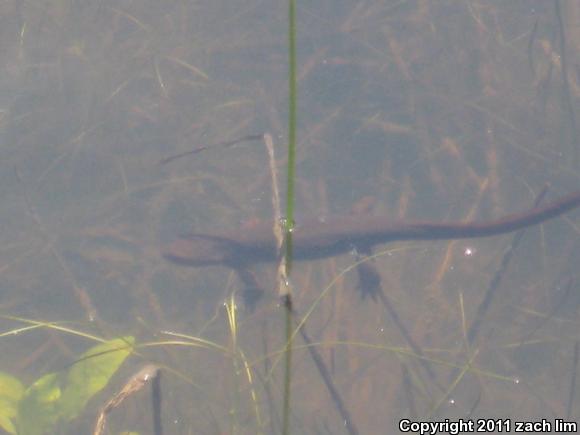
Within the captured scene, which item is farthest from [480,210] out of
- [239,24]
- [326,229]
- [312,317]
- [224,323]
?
[239,24]

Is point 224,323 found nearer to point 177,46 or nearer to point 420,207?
point 420,207

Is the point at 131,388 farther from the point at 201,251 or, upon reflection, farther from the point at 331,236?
the point at 331,236

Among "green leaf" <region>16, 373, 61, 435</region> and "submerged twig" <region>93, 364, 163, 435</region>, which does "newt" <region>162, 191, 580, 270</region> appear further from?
"submerged twig" <region>93, 364, 163, 435</region>

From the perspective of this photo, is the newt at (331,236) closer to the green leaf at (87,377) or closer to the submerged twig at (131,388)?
the green leaf at (87,377)

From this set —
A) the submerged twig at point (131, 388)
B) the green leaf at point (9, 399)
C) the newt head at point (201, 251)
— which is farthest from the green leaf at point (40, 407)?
the newt head at point (201, 251)

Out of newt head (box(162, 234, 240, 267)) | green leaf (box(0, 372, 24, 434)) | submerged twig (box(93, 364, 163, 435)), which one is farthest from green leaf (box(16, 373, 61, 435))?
newt head (box(162, 234, 240, 267))
